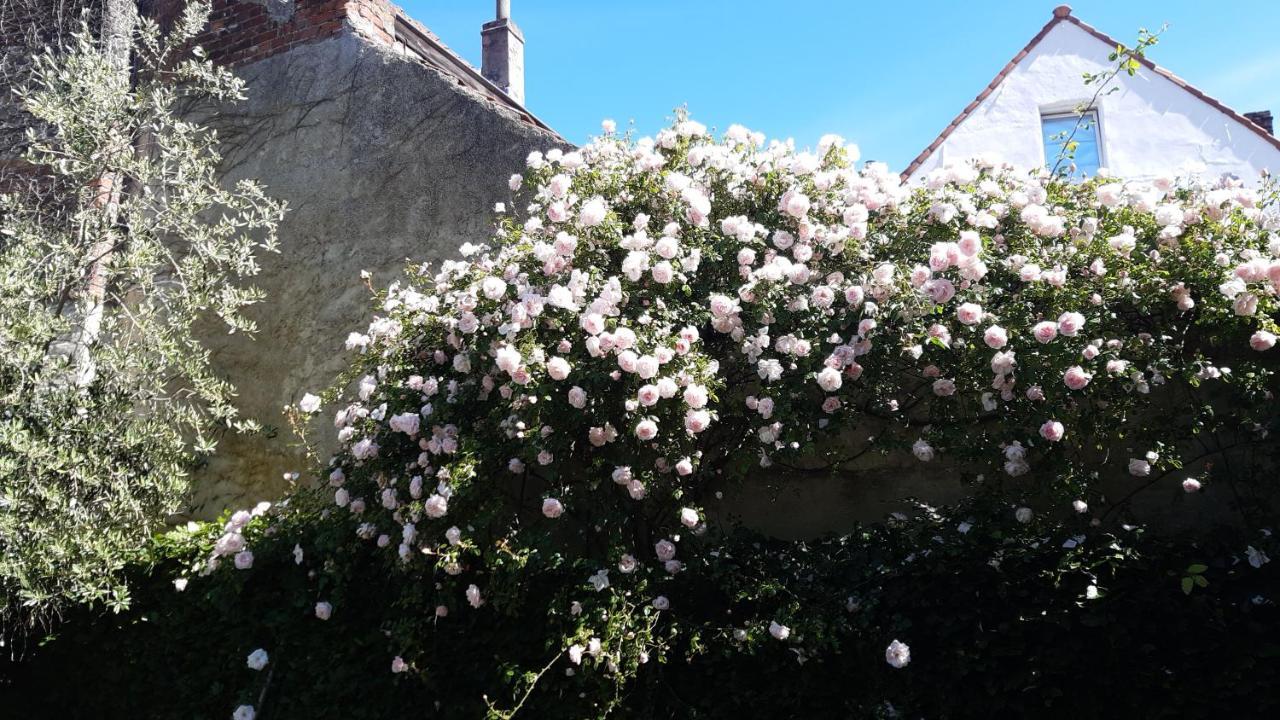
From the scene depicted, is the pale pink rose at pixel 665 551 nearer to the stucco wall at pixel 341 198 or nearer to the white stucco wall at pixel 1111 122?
the stucco wall at pixel 341 198

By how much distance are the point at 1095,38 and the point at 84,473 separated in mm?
11922

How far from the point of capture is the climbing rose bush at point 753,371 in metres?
3.62

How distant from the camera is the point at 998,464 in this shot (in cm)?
383

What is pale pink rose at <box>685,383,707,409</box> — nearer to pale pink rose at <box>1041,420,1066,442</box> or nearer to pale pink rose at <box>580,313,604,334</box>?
pale pink rose at <box>580,313,604,334</box>

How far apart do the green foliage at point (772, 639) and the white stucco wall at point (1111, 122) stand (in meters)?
8.07

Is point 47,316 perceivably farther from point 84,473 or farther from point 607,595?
point 607,595

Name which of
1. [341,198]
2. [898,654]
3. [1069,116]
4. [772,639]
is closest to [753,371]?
[772,639]

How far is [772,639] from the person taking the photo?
3369 millimetres

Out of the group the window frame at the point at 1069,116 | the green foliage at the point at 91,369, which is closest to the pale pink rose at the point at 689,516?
the green foliage at the point at 91,369

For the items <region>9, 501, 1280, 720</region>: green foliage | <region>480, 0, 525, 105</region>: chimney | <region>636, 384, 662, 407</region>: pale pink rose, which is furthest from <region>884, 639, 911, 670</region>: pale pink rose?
<region>480, 0, 525, 105</region>: chimney

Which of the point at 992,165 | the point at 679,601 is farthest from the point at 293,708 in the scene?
the point at 992,165

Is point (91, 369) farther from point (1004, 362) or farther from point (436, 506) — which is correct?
point (1004, 362)

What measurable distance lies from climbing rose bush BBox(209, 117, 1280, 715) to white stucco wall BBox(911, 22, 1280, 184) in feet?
22.9

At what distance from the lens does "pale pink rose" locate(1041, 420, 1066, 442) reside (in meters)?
3.53
